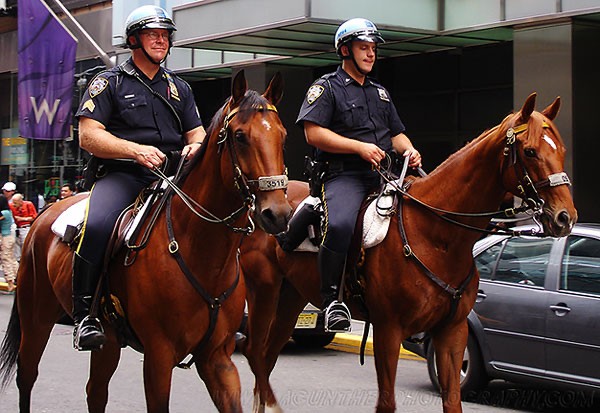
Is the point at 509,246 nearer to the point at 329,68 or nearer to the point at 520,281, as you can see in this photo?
the point at 520,281

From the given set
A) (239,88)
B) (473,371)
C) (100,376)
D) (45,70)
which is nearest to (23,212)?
(45,70)

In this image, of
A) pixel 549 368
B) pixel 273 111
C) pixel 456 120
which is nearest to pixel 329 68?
pixel 456 120

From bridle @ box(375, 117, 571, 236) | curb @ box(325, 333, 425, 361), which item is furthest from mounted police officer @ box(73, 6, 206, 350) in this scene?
curb @ box(325, 333, 425, 361)

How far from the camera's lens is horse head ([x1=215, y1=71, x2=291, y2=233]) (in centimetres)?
470

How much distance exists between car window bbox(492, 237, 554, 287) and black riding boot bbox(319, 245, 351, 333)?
259 centimetres

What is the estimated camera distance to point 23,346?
6945mm

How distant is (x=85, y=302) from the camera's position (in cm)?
573

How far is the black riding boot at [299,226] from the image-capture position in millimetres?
7043

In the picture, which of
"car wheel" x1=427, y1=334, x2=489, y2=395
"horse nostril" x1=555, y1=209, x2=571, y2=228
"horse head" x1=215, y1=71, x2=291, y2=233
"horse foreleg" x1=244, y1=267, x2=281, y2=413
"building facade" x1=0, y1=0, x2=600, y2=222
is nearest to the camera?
"horse head" x1=215, y1=71, x2=291, y2=233

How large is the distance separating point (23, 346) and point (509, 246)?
4574 mm

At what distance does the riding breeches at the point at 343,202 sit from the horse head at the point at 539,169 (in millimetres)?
1158

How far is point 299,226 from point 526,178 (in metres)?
1.92

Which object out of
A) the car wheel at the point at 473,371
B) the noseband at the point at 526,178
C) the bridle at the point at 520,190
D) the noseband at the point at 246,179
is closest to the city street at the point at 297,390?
the car wheel at the point at 473,371

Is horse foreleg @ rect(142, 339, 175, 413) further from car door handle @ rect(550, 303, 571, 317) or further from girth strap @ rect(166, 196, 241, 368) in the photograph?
car door handle @ rect(550, 303, 571, 317)
